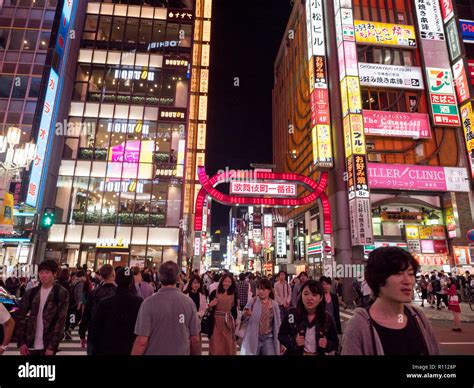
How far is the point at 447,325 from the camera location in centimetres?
1298

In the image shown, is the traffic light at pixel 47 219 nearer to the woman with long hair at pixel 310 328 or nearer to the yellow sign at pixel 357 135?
the woman with long hair at pixel 310 328

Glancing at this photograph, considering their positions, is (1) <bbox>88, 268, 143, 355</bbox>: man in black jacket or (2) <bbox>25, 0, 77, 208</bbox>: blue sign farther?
(2) <bbox>25, 0, 77, 208</bbox>: blue sign

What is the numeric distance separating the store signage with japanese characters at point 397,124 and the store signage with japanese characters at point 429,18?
881 centimetres

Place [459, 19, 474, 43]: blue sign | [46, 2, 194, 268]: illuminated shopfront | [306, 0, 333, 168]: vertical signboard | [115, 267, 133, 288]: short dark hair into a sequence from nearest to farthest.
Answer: [115, 267, 133, 288]: short dark hair < [306, 0, 333, 168]: vertical signboard < [46, 2, 194, 268]: illuminated shopfront < [459, 19, 474, 43]: blue sign

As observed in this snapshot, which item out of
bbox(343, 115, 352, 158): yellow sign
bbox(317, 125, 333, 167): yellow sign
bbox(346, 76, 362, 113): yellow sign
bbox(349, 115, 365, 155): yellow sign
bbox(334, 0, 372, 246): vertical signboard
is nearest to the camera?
bbox(334, 0, 372, 246): vertical signboard

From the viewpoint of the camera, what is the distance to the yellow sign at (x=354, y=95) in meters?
24.6

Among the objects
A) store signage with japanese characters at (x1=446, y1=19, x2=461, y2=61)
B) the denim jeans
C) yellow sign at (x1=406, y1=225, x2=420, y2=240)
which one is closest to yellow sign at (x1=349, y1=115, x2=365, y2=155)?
yellow sign at (x1=406, y1=225, x2=420, y2=240)

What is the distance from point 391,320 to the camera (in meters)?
2.22

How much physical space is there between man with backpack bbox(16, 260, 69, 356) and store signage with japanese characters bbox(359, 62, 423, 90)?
30.1 meters

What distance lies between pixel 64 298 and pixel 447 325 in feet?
49.3

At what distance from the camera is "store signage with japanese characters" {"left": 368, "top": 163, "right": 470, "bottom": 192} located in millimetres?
25625

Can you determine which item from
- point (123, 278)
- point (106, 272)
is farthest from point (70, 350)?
point (123, 278)

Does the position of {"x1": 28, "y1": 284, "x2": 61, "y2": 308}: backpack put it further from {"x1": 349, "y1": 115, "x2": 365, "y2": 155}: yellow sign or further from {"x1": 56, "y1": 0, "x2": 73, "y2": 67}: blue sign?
{"x1": 56, "y1": 0, "x2": 73, "y2": 67}: blue sign

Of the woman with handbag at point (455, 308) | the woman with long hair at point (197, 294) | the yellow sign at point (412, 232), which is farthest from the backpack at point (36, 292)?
the yellow sign at point (412, 232)
